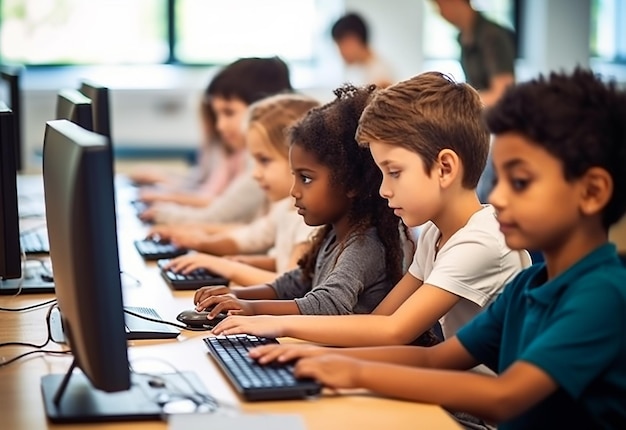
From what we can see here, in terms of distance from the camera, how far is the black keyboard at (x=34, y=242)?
2.90 m

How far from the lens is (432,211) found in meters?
1.97

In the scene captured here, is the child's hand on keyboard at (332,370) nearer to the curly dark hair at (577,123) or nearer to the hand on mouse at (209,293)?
the curly dark hair at (577,123)

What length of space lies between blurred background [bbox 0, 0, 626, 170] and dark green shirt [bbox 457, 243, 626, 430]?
5.04 meters

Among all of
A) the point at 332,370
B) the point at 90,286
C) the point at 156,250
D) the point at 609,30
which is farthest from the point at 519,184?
the point at 609,30

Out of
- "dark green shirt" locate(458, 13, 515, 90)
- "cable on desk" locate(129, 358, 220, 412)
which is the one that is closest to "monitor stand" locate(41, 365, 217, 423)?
"cable on desk" locate(129, 358, 220, 412)

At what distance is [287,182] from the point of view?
9.57 ft

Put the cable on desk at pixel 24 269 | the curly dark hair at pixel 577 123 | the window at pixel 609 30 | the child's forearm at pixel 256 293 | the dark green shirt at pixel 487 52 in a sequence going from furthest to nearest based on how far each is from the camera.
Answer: the window at pixel 609 30 → the dark green shirt at pixel 487 52 → the cable on desk at pixel 24 269 → the child's forearm at pixel 256 293 → the curly dark hair at pixel 577 123

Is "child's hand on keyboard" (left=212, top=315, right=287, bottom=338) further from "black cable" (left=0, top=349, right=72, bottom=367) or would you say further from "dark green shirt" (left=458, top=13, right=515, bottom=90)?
"dark green shirt" (left=458, top=13, right=515, bottom=90)

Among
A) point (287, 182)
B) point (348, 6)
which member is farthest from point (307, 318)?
point (348, 6)

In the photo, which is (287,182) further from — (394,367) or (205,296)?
(394,367)

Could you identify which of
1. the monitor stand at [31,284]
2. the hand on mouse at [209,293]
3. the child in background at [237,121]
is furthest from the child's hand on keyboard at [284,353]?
the child in background at [237,121]

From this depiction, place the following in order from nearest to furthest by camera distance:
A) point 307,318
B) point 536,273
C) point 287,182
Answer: point 536,273 < point 307,318 < point 287,182

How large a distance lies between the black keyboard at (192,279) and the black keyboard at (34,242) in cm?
43

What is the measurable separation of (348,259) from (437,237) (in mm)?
178
